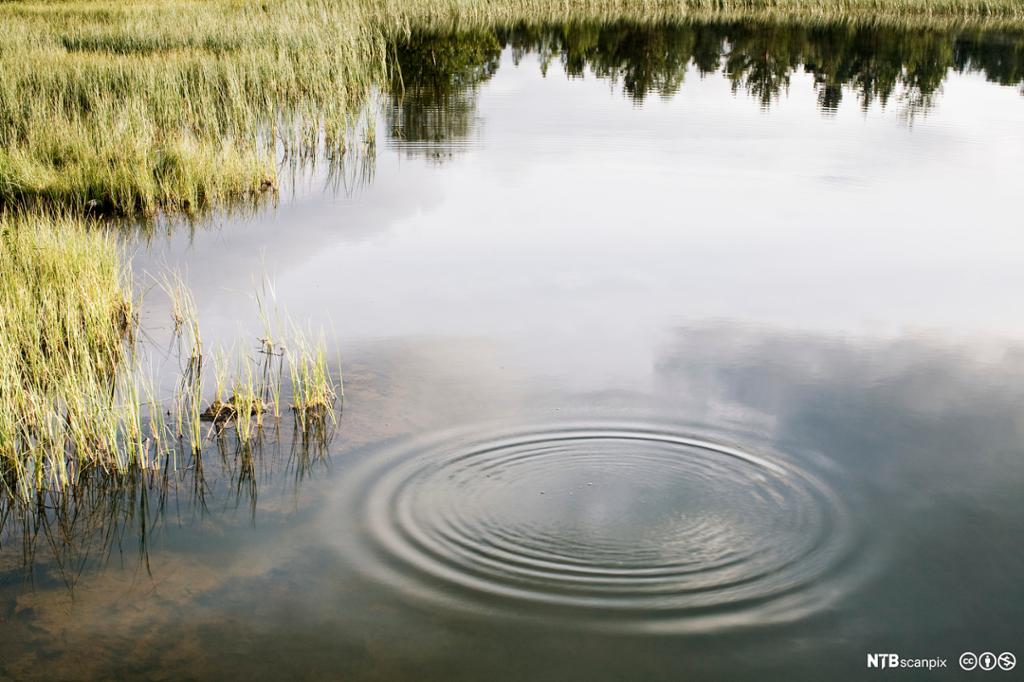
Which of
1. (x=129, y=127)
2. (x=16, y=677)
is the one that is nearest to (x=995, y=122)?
(x=129, y=127)

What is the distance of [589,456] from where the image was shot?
16.2 ft

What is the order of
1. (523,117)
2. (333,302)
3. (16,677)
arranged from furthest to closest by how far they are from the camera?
(523,117)
(333,302)
(16,677)

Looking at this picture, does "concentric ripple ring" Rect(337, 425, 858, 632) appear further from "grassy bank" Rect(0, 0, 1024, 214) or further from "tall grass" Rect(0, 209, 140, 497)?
"grassy bank" Rect(0, 0, 1024, 214)

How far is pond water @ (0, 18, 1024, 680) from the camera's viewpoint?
374 centimetres

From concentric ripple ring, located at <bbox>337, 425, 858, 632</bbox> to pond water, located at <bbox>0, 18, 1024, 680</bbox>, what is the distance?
1 cm

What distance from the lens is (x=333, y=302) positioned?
7.46m

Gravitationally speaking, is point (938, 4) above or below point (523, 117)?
above

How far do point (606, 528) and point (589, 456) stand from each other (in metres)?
0.65

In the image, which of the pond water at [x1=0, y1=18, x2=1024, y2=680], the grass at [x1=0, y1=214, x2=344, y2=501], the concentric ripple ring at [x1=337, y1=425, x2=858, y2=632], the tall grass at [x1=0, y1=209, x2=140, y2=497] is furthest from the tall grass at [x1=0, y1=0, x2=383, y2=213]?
the concentric ripple ring at [x1=337, y1=425, x2=858, y2=632]

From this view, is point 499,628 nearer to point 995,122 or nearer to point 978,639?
point 978,639

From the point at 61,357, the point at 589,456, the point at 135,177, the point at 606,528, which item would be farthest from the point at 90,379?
the point at 135,177

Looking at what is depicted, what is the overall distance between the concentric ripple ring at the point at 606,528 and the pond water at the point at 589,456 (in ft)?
0.05

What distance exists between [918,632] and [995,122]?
46.9 feet

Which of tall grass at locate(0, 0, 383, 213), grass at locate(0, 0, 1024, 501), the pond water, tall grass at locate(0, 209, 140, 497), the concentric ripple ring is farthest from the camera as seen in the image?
tall grass at locate(0, 0, 383, 213)
